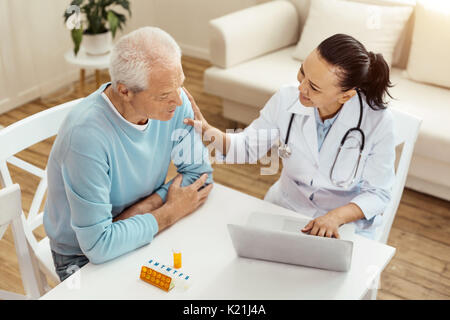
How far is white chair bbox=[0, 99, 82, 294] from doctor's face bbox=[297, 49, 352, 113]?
0.68 m

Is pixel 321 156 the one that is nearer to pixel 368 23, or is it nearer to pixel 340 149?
pixel 340 149

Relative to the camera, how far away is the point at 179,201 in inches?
54.9

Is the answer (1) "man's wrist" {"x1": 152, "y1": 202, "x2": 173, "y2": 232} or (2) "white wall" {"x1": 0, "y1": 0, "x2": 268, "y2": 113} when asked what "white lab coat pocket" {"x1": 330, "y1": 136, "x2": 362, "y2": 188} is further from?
(2) "white wall" {"x1": 0, "y1": 0, "x2": 268, "y2": 113}

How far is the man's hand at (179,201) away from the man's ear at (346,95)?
45cm

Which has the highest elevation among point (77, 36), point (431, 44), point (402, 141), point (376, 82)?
point (376, 82)

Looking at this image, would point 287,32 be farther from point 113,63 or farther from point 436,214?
point 113,63

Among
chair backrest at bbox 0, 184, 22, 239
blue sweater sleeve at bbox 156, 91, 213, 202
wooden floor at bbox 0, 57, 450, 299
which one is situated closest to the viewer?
chair backrest at bbox 0, 184, 22, 239

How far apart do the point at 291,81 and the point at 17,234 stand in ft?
6.02

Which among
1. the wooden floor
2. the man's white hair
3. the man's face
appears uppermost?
the man's white hair

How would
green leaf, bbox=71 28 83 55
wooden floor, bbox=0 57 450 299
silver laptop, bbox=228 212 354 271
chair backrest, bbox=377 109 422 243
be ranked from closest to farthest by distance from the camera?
silver laptop, bbox=228 212 354 271 → chair backrest, bbox=377 109 422 243 → wooden floor, bbox=0 57 450 299 → green leaf, bbox=71 28 83 55

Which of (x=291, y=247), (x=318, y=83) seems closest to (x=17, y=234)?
(x=291, y=247)

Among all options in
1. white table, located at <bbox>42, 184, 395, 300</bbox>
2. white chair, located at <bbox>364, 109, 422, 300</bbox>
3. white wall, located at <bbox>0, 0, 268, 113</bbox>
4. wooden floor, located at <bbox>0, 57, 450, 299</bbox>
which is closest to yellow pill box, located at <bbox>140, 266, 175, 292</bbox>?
white table, located at <bbox>42, 184, 395, 300</bbox>

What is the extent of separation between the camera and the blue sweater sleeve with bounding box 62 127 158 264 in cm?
121

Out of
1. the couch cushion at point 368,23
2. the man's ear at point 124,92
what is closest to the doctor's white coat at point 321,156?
the man's ear at point 124,92
